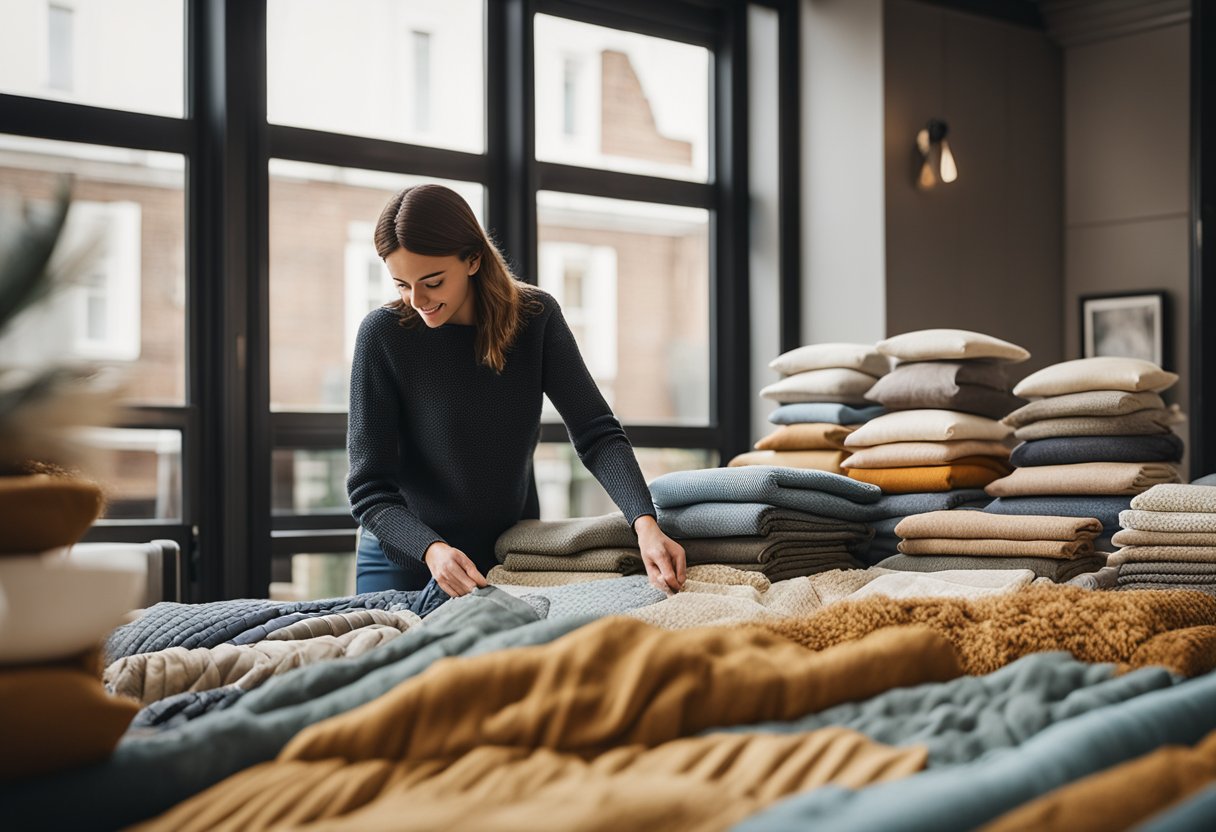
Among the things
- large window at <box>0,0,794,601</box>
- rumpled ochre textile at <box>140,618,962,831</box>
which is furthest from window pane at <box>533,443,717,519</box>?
rumpled ochre textile at <box>140,618,962,831</box>

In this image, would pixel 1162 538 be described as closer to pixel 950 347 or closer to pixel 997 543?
pixel 997 543

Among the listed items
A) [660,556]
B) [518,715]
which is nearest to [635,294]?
[660,556]

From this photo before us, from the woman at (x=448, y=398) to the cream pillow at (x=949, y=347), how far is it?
0.72 metres

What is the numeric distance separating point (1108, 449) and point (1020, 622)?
104 centimetres

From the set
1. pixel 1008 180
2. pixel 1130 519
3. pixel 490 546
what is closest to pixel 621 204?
pixel 1008 180

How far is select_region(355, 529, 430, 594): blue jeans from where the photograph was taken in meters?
2.18

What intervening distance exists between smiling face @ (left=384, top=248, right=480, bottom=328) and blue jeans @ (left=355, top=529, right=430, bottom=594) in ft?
1.30

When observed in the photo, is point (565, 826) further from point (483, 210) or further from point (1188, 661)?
point (483, 210)

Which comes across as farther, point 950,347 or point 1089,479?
point 950,347

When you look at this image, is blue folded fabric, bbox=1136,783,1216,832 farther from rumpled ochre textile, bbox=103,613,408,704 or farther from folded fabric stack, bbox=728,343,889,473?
folded fabric stack, bbox=728,343,889,473

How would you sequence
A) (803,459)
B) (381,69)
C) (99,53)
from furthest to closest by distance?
1. (381,69)
2. (99,53)
3. (803,459)

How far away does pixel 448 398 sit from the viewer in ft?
7.04

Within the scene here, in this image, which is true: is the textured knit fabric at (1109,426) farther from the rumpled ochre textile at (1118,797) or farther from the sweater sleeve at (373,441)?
the rumpled ochre textile at (1118,797)

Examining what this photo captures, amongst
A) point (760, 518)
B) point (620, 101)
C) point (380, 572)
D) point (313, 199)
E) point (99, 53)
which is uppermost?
point (620, 101)
